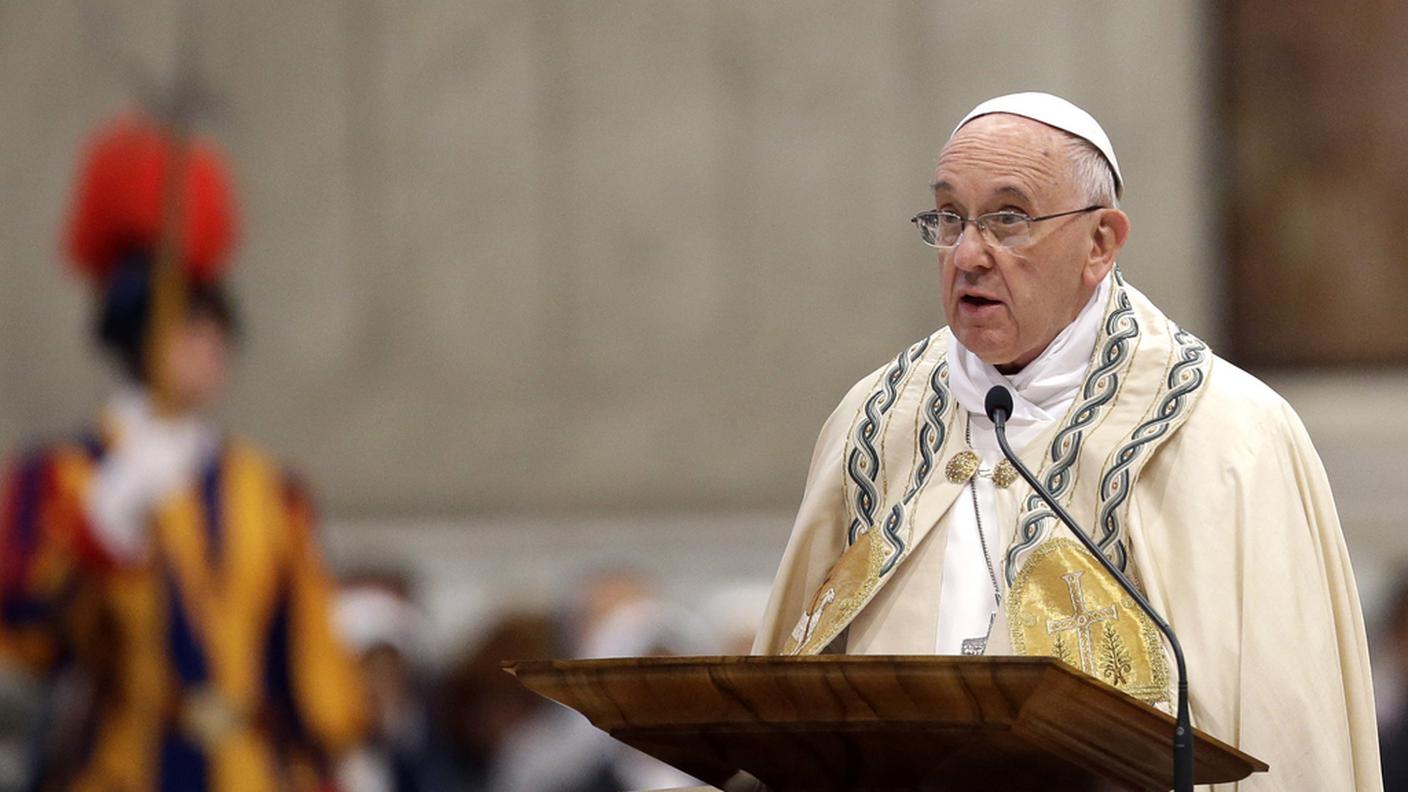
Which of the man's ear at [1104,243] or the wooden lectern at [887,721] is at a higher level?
the man's ear at [1104,243]

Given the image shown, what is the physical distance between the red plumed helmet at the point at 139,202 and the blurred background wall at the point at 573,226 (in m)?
0.17

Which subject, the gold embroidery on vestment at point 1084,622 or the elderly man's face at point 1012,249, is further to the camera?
the elderly man's face at point 1012,249

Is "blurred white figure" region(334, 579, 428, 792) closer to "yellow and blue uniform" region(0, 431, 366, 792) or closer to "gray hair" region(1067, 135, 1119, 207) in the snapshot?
"yellow and blue uniform" region(0, 431, 366, 792)

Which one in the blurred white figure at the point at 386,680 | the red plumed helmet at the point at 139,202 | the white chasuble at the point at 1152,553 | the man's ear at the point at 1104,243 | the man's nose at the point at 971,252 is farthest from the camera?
the red plumed helmet at the point at 139,202

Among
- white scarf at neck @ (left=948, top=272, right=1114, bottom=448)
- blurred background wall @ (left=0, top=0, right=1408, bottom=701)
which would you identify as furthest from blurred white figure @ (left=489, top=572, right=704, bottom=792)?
white scarf at neck @ (left=948, top=272, right=1114, bottom=448)

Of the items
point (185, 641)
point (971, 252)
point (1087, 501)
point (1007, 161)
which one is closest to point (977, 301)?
point (971, 252)

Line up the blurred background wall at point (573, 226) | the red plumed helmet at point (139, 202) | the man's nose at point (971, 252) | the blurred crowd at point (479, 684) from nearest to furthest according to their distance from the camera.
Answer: the man's nose at point (971, 252)
the blurred crowd at point (479, 684)
the red plumed helmet at point (139, 202)
the blurred background wall at point (573, 226)

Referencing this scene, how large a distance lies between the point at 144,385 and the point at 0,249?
1109 millimetres

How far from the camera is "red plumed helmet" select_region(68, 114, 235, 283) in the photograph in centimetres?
880

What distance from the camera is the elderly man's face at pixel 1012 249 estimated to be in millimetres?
3324

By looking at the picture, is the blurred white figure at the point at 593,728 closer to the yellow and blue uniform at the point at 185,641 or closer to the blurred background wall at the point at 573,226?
the blurred background wall at the point at 573,226

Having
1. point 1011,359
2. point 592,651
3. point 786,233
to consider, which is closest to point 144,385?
point 592,651

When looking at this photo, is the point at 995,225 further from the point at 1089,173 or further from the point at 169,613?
the point at 169,613

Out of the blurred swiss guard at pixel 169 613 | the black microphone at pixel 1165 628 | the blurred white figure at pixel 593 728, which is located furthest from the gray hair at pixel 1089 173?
the blurred swiss guard at pixel 169 613
